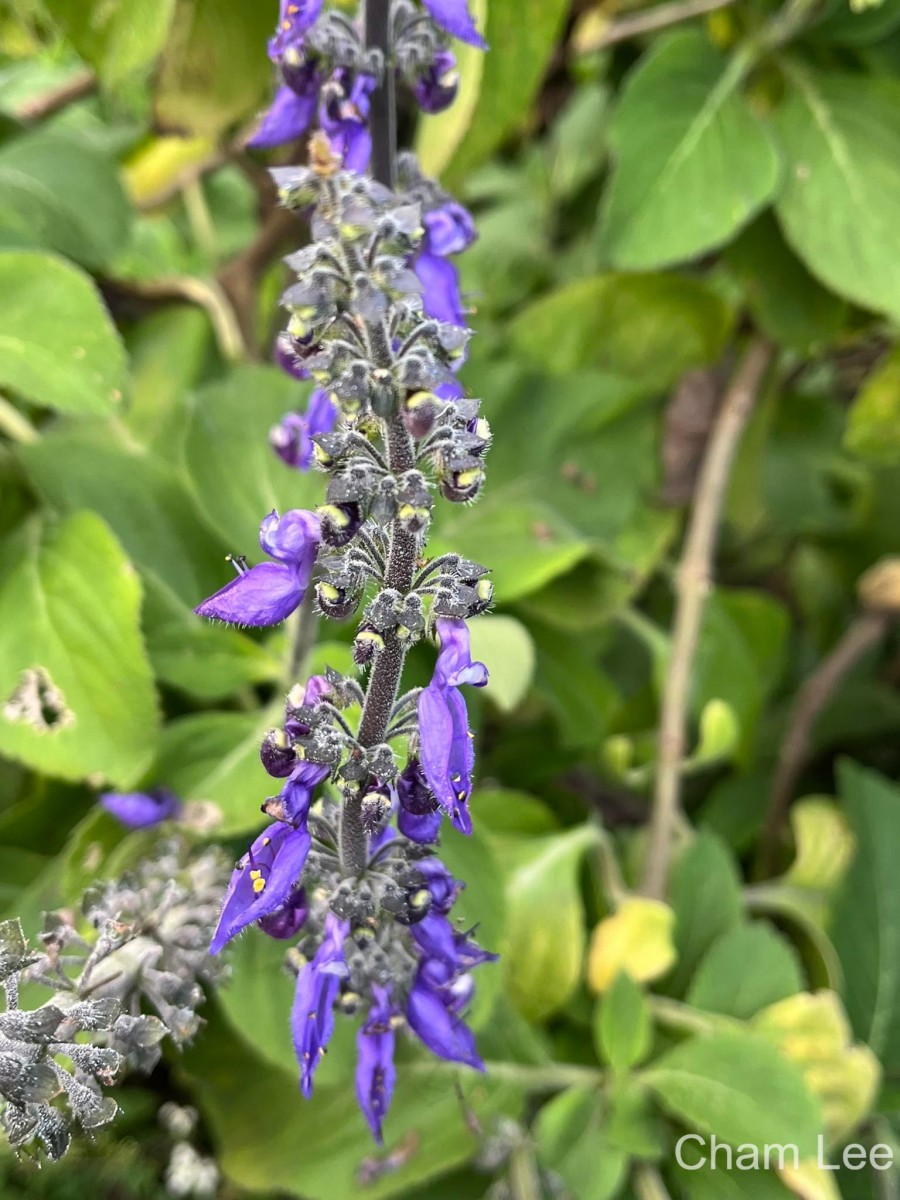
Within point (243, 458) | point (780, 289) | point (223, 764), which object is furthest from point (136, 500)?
point (780, 289)

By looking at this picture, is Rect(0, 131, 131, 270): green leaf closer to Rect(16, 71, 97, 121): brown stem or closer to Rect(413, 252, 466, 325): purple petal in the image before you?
Rect(16, 71, 97, 121): brown stem

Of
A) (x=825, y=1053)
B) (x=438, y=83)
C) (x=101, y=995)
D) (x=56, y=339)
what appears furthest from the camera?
(x=825, y=1053)

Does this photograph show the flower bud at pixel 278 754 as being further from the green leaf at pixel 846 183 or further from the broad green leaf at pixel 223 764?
the green leaf at pixel 846 183

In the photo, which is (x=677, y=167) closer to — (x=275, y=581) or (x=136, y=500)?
(x=136, y=500)

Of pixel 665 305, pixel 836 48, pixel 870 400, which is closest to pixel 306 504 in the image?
pixel 665 305

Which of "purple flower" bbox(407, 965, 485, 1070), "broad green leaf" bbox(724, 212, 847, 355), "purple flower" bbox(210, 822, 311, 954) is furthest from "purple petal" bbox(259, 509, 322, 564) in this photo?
"broad green leaf" bbox(724, 212, 847, 355)

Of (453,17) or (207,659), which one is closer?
(453,17)

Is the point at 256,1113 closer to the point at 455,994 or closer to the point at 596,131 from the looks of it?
the point at 455,994
